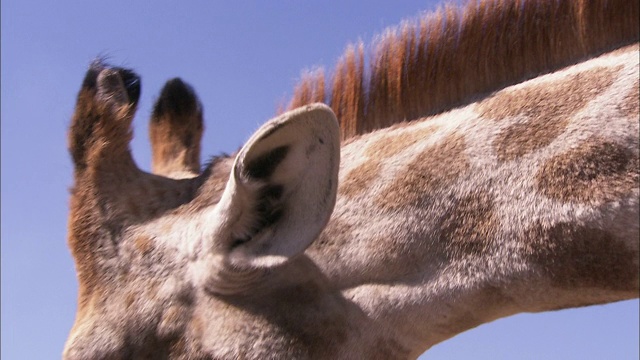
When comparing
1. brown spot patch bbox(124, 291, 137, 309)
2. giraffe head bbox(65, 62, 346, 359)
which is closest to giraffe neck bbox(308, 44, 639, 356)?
giraffe head bbox(65, 62, 346, 359)

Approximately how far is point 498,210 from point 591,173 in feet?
1.45

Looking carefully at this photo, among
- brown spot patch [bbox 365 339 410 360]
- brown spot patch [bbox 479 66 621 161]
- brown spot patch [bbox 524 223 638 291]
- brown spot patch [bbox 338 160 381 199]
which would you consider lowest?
brown spot patch [bbox 365 339 410 360]

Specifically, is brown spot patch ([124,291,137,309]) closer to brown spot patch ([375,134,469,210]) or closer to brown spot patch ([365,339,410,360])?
brown spot patch ([365,339,410,360])

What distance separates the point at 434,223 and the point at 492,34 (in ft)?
3.61

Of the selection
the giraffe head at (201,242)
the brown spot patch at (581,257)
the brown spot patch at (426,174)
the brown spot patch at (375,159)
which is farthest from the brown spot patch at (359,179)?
the brown spot patch at (581,257)

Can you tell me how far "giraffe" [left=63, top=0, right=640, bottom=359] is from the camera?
3.22 metres

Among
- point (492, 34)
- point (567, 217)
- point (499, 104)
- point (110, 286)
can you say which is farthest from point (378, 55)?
point (110, 286)

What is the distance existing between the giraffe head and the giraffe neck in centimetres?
33

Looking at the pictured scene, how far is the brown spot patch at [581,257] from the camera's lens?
10.2 ft

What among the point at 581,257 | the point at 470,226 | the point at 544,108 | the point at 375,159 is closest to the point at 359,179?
the point at 375,159

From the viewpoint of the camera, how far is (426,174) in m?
3.66

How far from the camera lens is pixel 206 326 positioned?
12.1 feet

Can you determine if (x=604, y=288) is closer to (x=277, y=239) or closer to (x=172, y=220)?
(x=277, y=239)

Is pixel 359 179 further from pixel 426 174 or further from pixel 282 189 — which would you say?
pixel 282 189
